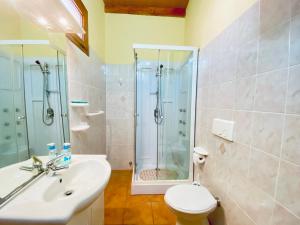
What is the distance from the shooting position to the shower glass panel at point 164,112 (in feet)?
7.00

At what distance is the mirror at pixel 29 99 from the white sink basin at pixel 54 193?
0.11 m

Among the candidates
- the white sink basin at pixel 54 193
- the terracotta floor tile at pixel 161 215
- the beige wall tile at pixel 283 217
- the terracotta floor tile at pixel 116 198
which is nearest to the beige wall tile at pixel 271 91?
the beige wall tile at pixel 283 217

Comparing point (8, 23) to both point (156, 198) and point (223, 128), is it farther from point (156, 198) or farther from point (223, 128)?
point (156, 198)

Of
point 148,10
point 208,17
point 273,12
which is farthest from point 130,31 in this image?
point 273,12

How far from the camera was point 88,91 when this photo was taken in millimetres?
1834

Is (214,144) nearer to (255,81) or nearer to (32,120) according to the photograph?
(255,81)

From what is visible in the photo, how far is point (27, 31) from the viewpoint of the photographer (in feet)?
2.77

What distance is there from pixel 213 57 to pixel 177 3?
155 centimetres

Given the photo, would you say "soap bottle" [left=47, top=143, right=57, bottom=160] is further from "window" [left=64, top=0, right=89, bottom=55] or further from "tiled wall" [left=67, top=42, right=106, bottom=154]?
"window" [left=64, top=0, right=89, bottom=55]

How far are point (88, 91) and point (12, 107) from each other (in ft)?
3.67

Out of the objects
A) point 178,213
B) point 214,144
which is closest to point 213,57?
point 214,144

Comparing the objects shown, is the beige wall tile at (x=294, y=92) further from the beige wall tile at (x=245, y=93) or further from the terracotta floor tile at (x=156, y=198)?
the terracotta floor tile at (x=156, y=198)

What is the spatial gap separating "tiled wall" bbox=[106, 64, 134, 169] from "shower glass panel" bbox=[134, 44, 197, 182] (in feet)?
0.71

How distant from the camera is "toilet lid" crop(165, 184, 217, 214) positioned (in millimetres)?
1189
